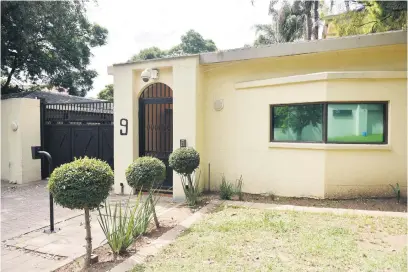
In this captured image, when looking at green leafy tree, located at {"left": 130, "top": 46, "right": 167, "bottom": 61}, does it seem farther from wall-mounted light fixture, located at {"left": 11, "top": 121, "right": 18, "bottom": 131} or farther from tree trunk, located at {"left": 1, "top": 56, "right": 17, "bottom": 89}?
wall-mounted light fixture, located at {"left": 11, "top": 121, "right": 18, "bottom": 131}

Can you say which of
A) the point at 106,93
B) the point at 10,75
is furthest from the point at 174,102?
the point at 106,93

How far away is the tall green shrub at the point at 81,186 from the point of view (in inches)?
156

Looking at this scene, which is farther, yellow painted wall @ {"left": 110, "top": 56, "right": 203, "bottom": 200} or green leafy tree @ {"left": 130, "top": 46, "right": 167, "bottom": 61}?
green leafy tree @ {"left": 130, "top": 46, "right": 167, "bottom": 61}

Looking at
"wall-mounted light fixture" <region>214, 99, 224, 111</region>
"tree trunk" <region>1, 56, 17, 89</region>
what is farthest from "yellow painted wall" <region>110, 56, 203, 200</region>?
"tree trunk" <region>1, 56, 17, 89</region>

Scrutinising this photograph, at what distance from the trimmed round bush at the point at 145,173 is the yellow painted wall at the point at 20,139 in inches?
286

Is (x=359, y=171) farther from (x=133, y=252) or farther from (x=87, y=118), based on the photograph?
(x=87, y=118)

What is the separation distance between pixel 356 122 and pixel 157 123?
5.58 m

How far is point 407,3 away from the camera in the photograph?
605cm

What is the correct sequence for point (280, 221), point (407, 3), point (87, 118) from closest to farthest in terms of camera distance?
point (280, 221)
point (407, 3)
point (87, 118)

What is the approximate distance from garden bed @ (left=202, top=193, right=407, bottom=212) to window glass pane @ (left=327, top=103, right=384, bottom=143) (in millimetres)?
1450

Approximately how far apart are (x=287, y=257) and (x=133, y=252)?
2.38 metres

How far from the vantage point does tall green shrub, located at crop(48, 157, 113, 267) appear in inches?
156

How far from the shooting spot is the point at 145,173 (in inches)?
220

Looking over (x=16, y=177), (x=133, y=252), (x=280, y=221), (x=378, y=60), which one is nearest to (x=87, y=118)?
Result: (x=16, y=177)
